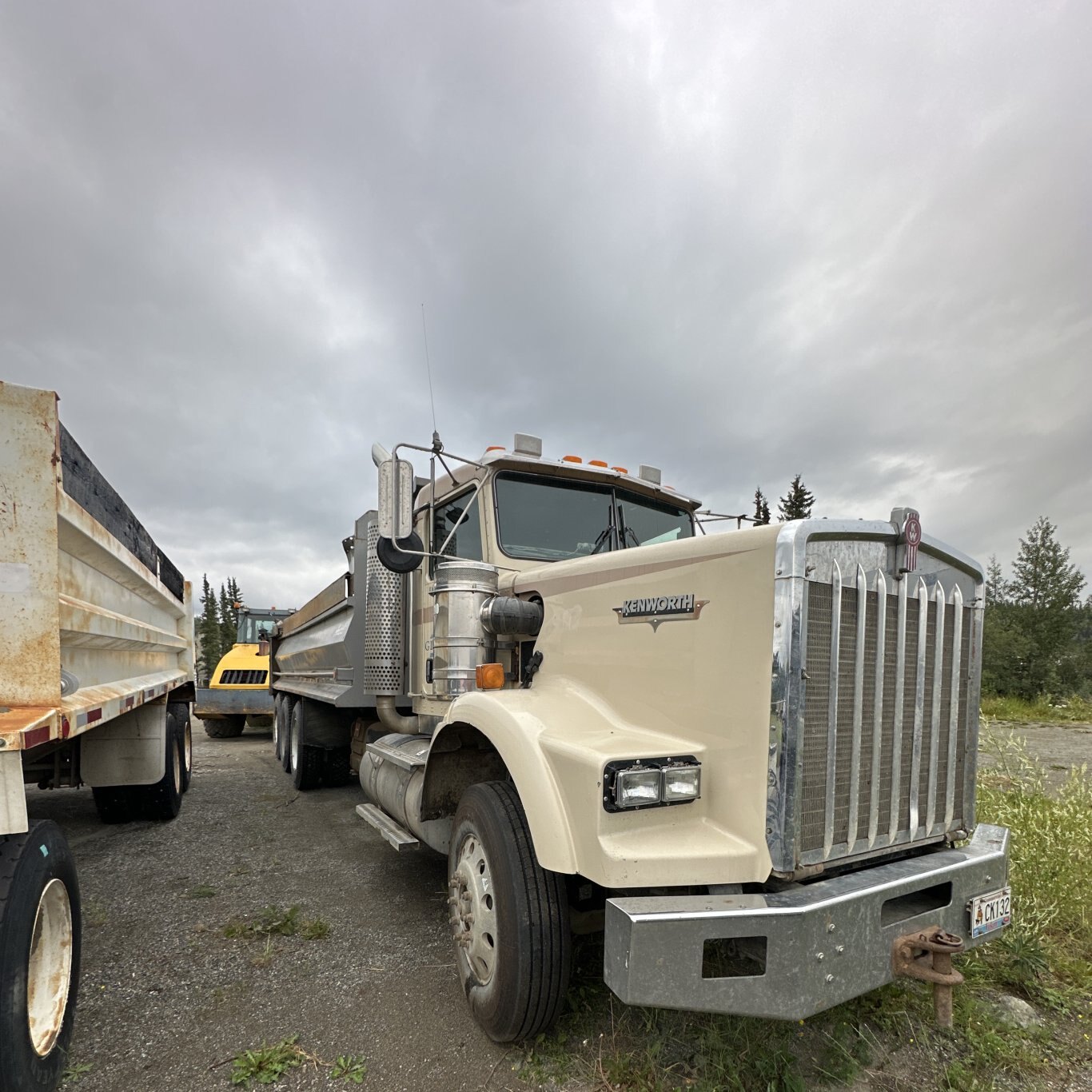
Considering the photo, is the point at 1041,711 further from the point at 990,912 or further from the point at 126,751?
the point at 126,751

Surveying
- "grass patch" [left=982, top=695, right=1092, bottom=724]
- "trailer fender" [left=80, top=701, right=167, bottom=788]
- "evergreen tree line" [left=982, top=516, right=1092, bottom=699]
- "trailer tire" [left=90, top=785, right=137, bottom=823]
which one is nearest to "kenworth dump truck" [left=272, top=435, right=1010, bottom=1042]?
"trailer fender" [left=80, top=701, right=167, bottom=788]

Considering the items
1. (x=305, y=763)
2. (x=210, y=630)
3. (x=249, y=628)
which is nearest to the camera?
(x=305, y=763)

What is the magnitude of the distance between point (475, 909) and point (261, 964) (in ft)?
4.39

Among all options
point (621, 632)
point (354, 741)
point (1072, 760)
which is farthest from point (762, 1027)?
point (1072, 760)

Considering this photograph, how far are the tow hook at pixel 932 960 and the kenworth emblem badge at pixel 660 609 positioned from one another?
1.19 m

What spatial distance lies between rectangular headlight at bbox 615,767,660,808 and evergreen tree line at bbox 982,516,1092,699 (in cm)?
2785

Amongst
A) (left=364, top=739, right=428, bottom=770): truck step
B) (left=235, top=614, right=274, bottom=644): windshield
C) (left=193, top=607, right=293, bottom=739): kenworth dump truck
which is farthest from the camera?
(left=235, top=614, right=274, bottom=644): windshield

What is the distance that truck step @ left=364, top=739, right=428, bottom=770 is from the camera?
366 centimetres

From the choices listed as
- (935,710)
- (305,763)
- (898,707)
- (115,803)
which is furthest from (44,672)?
(305,763)

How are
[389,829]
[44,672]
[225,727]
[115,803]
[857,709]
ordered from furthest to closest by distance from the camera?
[225,727] < [115,803] < [389,829] < [857,709] < [44,672]

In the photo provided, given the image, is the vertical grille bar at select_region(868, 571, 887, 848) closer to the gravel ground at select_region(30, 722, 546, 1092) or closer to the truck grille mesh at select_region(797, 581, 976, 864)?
the truck grille mesh at select_region(797, 581, 976, 864)

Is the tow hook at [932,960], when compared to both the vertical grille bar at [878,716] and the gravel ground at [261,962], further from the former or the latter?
the gravel ground at [261,962]

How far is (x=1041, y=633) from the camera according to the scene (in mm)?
25859

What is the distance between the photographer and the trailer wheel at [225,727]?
12266 millimetres
